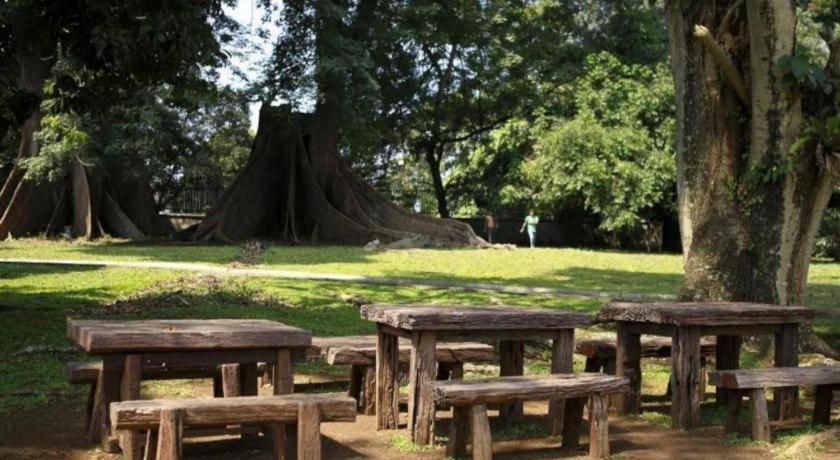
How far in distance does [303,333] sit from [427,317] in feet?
2.57

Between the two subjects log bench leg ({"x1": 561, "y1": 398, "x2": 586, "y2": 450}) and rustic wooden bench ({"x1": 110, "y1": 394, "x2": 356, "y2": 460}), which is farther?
log bench leg ({"x1": 561, "y1": 398, "x2": 586, "y2": 450})

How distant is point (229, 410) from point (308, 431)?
451 millimetres

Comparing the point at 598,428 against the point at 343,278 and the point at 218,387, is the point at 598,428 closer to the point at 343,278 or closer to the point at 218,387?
the point at 218,387

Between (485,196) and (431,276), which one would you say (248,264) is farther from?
(485,196)

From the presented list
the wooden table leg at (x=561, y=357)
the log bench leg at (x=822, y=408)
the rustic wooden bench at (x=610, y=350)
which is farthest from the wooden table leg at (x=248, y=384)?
the log bench leg at (x=822, y=408)

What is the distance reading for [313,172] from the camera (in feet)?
101

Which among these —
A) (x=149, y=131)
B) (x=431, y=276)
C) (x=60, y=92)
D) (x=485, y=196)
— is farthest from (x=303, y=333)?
(x=485, y=196)

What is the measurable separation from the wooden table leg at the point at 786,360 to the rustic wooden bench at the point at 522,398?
1.86 metres

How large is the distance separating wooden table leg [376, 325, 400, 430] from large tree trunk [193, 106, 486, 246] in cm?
2257

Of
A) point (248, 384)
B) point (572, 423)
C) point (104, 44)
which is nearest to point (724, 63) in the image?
point (572, 423)

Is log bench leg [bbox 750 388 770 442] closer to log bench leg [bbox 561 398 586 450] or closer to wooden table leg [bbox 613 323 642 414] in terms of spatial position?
wooden table leg [bbox 613 323 642 414]

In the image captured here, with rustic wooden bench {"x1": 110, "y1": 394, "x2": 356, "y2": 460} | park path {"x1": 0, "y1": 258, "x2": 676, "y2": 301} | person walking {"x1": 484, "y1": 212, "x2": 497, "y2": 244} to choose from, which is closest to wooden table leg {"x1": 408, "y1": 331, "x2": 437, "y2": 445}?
rustic wooden bench {"x1": 110, "y1": 394, "x2": 356, "y2": 460}

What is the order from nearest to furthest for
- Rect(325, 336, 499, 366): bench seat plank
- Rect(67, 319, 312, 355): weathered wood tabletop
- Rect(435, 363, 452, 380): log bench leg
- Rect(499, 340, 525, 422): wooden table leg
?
Rect(67, 319, 312, 355): weathered wood tabletop → Rect(325, 336, 499, 366): bench seat plank → Rect(499, 340, 525, 422): wooden table leg → Rect(435, 363, 452, 380): log bench leg

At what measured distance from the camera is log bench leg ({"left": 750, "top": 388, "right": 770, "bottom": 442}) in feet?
20.5
